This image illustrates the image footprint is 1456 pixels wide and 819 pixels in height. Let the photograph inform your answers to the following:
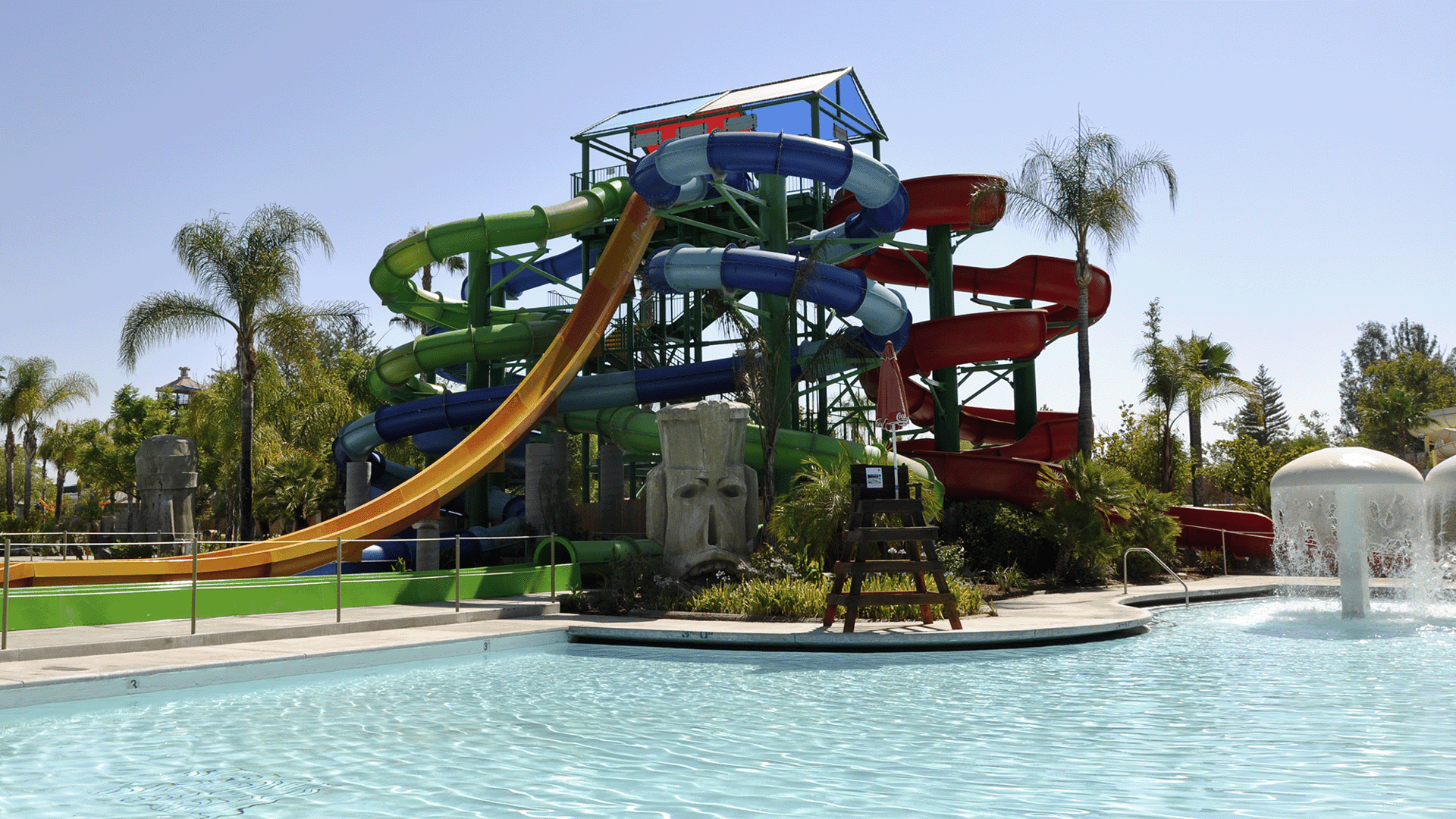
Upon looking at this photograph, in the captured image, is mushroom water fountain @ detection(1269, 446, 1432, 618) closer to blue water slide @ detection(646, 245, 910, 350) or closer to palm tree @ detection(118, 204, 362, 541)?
blue water slide @ detection(646, 245, 910, 350)

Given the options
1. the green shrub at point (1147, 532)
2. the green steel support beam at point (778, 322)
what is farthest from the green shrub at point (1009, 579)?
the green steel support beam at point (778, 322)

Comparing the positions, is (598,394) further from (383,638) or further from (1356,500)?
(1356,500)

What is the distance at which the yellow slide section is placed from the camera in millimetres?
13539

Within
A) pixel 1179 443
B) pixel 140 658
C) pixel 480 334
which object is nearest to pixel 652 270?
pixel 480 334

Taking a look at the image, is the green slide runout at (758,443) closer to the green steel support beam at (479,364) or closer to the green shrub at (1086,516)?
the green shrub at (1086,516)

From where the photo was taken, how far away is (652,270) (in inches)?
851

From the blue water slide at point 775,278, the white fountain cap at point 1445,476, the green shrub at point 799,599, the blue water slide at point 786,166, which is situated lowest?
the green shrub at point 799,599

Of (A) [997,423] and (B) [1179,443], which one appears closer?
(A) [997,423]

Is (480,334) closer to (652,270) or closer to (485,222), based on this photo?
(485,222)

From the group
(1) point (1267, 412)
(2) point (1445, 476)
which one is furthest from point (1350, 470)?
(1) point (1267, 412)

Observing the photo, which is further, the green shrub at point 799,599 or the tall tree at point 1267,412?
the tall tree at point 1267,412

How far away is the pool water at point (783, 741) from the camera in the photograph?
17.9 feet

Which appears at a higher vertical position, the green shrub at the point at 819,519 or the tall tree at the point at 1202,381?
the tall tree at the point at 1202,381

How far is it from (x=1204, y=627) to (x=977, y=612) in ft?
9.44
